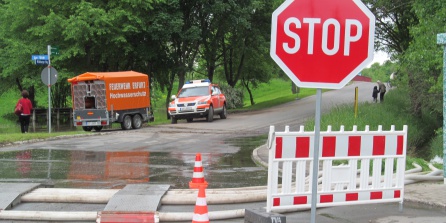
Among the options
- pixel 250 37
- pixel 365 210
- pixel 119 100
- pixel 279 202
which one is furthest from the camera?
pixel 250 37

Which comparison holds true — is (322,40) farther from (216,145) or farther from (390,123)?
(390,123)

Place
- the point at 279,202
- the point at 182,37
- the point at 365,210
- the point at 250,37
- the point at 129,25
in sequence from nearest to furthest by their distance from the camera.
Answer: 1. the point at 279,202
2. the point at 365,210
3. the point at 129,25
4. the point at 182,37
5. the point at 250,37

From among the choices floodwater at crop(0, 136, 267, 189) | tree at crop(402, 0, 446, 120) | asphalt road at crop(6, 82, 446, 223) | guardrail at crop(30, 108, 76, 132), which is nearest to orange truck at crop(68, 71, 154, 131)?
asphalt road at crop(6, 82, 446, 223)

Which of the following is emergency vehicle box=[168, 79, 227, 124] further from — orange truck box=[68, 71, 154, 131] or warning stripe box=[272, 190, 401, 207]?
warning stripe box=[272, 190, 401, 207]

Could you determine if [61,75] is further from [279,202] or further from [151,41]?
[279,202]

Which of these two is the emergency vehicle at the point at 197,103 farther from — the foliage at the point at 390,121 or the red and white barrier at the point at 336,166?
the red and white barrier at the point at 336,166

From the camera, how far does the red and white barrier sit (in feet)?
20.0

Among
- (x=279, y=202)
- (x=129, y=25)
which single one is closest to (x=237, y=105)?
(x=129, y=25)

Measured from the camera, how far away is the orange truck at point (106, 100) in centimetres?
2420

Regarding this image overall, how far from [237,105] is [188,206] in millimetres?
34896

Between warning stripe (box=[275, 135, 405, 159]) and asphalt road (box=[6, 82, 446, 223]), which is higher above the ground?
warning stripe (box=[275, 135, 405, 159])

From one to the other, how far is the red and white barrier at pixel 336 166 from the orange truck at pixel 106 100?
18.4m

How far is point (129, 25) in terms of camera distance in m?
30.3

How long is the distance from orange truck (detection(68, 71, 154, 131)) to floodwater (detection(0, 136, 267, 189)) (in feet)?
31.8
